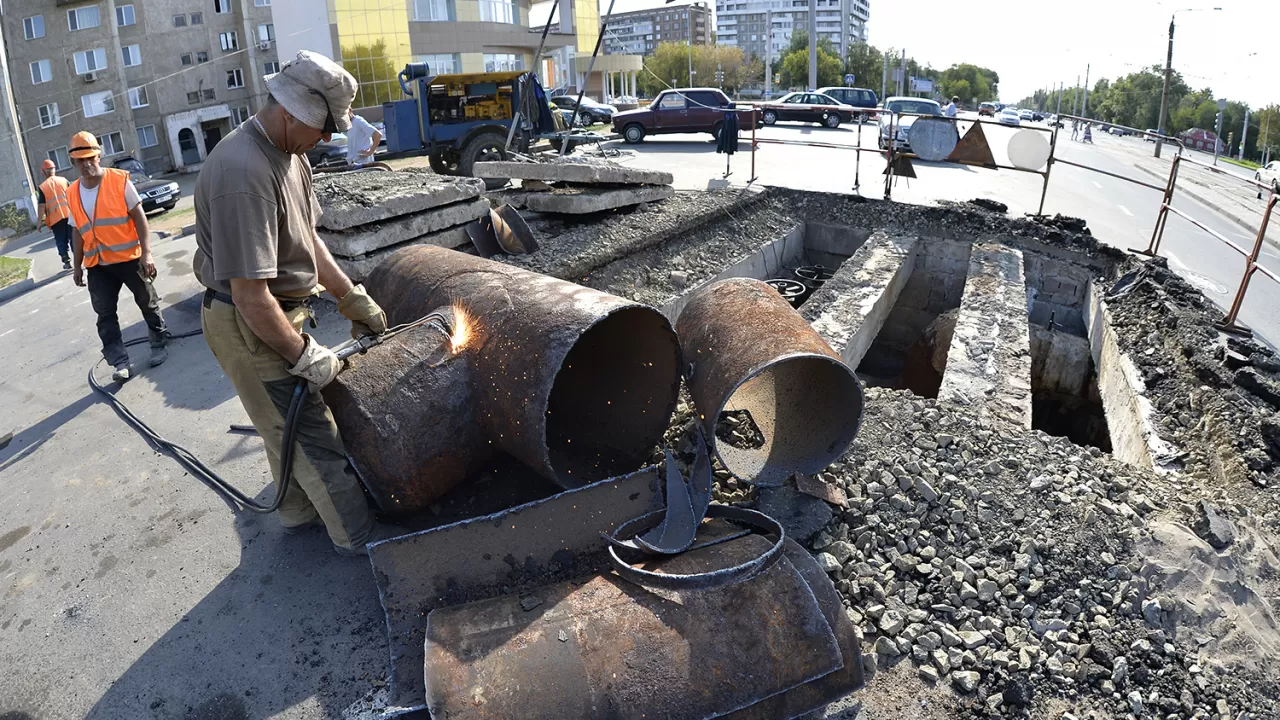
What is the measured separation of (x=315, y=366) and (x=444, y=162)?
1104 cm

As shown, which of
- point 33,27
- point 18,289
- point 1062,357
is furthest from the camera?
point 33,27

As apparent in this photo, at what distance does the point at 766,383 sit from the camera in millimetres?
4289

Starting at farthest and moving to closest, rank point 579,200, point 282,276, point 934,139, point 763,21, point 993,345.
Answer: point 763,21 → point 934,139 → point 579,200 → point 993,345 → point 282,276

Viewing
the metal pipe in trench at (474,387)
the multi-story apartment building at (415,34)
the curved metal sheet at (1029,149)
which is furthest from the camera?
the multi-story apartment building at (415,34)

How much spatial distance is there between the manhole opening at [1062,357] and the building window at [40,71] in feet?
103

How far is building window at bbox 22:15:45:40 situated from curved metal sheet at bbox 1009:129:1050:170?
31.0 meters

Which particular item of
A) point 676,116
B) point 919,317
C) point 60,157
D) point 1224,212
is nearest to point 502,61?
point 60,157

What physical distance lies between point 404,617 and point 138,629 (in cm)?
127

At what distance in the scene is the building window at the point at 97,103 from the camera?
1017 inches

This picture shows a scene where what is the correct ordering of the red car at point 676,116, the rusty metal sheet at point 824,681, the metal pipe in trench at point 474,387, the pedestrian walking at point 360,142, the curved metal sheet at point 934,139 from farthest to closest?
the red car at point 676,116 < the curved metal sheet at point 934,139 < the pedestrian walking at point 360,142 < the metal pipe in trench at point 474,387 < the rusty metal sheet at point 824,681

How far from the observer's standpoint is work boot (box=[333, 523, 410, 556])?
3.12 metres

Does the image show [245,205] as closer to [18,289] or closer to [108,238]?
[108,238]

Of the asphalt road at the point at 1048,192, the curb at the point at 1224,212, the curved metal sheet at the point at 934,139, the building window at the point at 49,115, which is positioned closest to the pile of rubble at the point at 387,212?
the asphalt road at the point at 1048,192

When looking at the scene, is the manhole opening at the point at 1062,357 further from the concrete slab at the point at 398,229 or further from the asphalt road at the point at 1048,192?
the concrete slab at the point at 398,229
